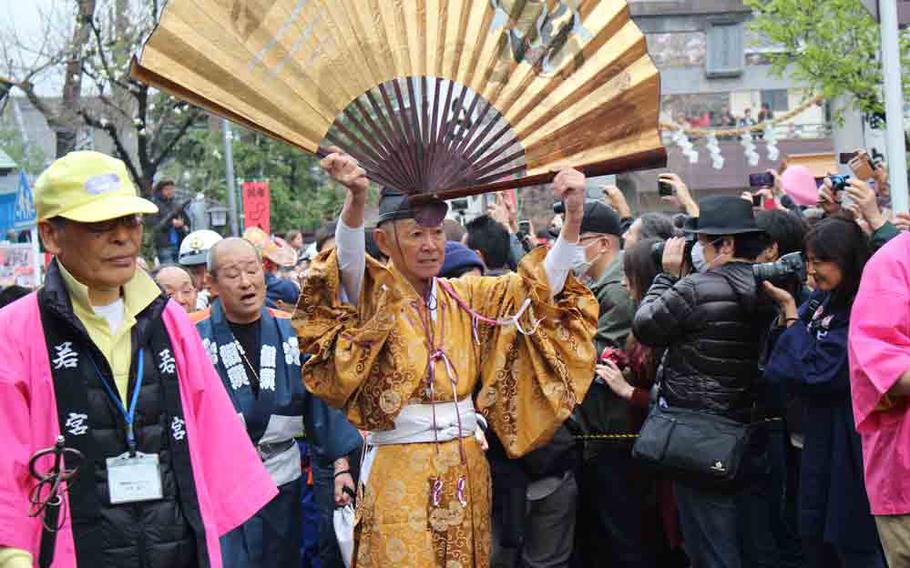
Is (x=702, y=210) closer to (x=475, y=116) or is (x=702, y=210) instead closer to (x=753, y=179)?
(x=475, y=116)

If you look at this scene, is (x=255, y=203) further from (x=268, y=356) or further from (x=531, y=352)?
(x=531, y=352)

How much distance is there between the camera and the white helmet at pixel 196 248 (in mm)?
8211

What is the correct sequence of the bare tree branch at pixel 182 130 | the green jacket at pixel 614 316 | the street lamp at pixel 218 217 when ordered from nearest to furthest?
the green jacket at pixel 614 316
the bare tree branch at pixel 182 130
the street lamp at pixel 218 217

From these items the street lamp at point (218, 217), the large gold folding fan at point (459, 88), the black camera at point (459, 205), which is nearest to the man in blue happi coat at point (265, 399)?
the large gold folding fan at point (459, 88)

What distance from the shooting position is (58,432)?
3.43m

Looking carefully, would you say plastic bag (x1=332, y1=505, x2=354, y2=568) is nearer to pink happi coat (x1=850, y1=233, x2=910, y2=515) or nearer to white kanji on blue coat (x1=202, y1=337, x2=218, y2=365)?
white kanji on blue coat (x1=202, y1=337, x2=218, y2=365)

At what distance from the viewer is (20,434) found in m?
3.35

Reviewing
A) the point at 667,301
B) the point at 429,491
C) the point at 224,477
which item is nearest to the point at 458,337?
the point at 429,491

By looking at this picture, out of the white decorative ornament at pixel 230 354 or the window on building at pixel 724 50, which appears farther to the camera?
the window on building at pixel 724 50

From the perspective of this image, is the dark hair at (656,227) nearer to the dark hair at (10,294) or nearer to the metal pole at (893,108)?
the metal pole at (893,108)

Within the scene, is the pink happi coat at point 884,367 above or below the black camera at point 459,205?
below

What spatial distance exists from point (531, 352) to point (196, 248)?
15.0ft

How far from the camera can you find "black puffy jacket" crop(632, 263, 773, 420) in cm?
525

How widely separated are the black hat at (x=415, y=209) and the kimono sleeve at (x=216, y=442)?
88 cm
